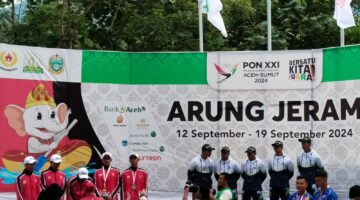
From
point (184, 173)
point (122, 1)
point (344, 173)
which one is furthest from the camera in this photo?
point (122, 1)

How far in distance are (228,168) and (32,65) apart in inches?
153

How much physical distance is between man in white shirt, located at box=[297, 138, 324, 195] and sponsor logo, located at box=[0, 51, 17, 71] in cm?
510

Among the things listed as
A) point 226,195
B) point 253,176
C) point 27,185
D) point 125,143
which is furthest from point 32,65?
point 226,195

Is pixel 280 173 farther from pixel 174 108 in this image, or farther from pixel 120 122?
pixel 120 122

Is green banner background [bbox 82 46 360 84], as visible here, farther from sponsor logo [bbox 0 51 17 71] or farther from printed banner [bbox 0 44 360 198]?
sponsor logo [bbox 0 51 17 71]

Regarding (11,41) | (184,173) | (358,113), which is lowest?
(184,173)

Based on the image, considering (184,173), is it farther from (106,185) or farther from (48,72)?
(48,72)

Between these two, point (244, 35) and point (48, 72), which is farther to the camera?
point (244, 35)

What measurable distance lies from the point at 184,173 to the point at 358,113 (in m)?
3.30

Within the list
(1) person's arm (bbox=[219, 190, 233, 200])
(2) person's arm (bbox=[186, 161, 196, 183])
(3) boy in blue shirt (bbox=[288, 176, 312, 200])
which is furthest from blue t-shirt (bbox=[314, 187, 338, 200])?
(2) person's arm (bbox=[186, 161, 196, 183])

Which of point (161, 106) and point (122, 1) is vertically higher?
point (122, 1)

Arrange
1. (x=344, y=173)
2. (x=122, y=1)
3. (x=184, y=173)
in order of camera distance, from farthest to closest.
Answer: (x=122, y=1), (x=184, y=173), (x=344, y=173)

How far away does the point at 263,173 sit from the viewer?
1219 centimetres

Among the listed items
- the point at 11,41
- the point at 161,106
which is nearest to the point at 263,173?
the point at 161,106
